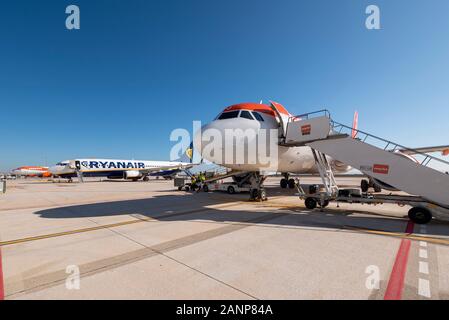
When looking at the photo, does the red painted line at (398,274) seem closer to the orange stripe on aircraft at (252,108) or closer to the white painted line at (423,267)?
the white painted line at (423,267)

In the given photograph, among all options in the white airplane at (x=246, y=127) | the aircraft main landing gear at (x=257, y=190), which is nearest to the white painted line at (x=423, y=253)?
the white airplane at (x=246, y=127)

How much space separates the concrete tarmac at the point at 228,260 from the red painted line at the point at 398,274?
0.02m

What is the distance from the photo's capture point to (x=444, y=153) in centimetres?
1658

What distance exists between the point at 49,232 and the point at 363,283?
8760 mm

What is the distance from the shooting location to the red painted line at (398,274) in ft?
10.8

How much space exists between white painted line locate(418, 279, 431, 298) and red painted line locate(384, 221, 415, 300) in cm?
21

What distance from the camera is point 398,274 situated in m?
3.95

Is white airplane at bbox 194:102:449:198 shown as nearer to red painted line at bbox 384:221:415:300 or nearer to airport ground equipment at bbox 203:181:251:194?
red painted line at bbox 384:221:415:300

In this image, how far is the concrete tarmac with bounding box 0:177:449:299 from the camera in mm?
3436

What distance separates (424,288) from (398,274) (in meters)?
0.51

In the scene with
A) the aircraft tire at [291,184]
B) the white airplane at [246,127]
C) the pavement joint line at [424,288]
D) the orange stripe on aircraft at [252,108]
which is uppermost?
the orange stripe on aircraft at [252,108]
